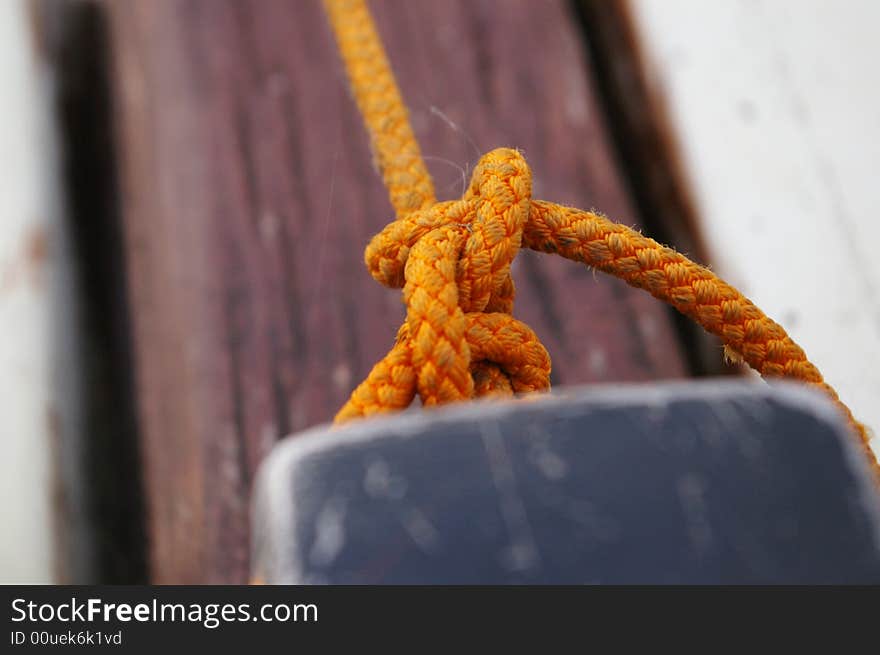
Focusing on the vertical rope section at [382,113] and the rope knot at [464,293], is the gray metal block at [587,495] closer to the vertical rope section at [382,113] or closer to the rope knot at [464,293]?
the rope knot at [464,293]

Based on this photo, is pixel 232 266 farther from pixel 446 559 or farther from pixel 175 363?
pixel 446 559

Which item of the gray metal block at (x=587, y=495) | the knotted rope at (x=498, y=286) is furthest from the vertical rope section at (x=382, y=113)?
the gray metal block at (x=587, y=495)

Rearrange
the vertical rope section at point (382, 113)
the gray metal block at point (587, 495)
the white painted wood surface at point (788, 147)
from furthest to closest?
the white painted wood surface at point (788, 147) < the vertical rope section at point (382, 113) < the gray metal block at point (587, 495)

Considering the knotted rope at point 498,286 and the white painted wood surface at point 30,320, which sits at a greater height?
the white painted wood surface at point 30,320

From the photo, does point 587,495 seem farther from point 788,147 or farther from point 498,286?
point 788,147

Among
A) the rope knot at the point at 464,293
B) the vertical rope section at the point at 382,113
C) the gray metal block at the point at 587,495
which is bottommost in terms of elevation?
the gray metal block at the point at 587,495

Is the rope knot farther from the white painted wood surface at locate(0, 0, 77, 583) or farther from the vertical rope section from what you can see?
the white painted wood surface at locate(0, 0, 77, 583)

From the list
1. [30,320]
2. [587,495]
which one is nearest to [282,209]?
→ [30,320]
